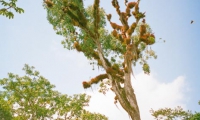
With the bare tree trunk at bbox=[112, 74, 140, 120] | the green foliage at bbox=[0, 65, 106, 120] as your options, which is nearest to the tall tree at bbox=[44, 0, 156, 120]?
the bare tree trunk at bbox=[112, 74, 140, 120]

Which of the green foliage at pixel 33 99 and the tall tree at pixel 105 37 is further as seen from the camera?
the green foliage at pixel 33 99

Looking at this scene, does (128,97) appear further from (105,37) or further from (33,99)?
(33,99)

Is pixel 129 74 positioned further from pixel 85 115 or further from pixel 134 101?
pixel 85 115

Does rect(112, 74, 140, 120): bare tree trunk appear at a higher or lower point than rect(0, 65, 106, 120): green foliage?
lower

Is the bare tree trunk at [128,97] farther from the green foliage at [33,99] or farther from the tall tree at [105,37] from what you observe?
the green foliage at [33,99]

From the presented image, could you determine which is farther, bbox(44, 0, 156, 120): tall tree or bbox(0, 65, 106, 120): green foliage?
bbox(0, 65, 106, 120): green foliage

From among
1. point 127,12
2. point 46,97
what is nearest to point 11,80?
point 46,97

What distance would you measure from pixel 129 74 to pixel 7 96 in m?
17.5

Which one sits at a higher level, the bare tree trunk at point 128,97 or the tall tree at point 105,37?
the tall tree at point 105,37

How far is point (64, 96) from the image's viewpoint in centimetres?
2394

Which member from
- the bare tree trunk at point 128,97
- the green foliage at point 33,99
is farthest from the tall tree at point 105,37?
the green foliage at point 33,99

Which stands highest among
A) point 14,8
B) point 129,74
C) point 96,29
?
point 96,29

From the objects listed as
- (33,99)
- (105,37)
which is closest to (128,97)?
(105,37)

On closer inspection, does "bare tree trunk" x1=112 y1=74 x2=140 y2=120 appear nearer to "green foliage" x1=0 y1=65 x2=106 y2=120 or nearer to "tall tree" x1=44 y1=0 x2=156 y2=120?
"tall tree" x1=44 y1=0 x2=156 y2=120
